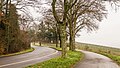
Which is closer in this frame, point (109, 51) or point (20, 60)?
point (20, 60)

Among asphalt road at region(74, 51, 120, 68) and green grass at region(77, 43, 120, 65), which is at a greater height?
asphalt road at region(74, 51, 120, 68)

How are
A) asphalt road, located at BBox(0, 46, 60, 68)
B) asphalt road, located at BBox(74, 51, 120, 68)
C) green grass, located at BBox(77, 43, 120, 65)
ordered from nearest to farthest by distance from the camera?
asphalt road, located at BBox(74, 51, 120, 68) → asphalt road, located at BBox(0, 46, 60, 68) → green grass, located at BBox(77, 43, 120, 65)

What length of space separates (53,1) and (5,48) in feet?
60.0

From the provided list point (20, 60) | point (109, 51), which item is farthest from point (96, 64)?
point (109, 51)

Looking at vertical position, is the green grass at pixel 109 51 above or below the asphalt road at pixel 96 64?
below

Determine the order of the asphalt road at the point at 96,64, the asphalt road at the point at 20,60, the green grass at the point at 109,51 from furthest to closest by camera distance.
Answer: the green grass at the point at 109,51, the asphalt road at the point at 20,60, the asphalt road at the point at 96,64

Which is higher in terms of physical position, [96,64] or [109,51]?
[96,64]

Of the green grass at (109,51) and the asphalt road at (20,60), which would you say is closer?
the asphalt road at (20,60)

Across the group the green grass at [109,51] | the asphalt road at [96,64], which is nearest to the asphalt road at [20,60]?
the asphalt road at [96,64]

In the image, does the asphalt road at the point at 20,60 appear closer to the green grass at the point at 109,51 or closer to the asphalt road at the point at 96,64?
the asphalt road at the point at 96,64

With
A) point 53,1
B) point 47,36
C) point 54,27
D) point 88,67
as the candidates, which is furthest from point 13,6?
point 47,36

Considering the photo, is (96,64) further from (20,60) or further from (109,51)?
(109,51)

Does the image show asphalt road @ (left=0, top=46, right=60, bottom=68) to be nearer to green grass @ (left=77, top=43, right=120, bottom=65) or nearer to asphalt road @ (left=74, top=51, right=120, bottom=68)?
asphalt road @ (left=74, top=51, right=120, bottom=68)

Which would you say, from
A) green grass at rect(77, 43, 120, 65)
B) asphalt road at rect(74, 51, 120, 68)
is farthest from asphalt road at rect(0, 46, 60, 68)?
Answer: green grass at rect(77, 43, 120, 65)
